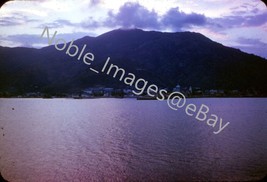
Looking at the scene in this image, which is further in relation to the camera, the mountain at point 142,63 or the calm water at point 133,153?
the mountain at point 142,63

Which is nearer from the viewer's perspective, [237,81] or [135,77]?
[135,77]

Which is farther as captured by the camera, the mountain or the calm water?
the mountain

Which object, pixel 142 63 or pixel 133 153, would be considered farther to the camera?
pixel 142 63

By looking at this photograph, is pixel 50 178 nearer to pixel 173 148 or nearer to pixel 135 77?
pixel 173 148

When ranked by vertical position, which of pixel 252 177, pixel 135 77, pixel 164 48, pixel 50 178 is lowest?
pixel 50 178

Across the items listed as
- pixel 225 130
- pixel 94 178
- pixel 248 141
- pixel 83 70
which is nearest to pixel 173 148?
pixel 248 141

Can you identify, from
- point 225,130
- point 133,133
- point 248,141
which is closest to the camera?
point 248,141

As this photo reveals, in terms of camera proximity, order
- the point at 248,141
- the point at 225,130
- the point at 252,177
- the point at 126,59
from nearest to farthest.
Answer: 1. the point at 252,177
2. the point at 248,141
3. the point at 225,130
4. the point at 126,59

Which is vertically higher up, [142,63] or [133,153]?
[142,63]
